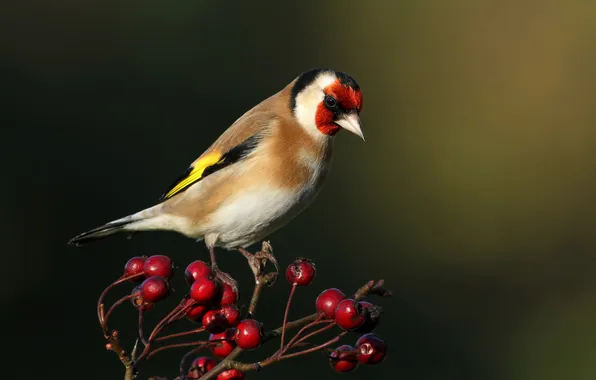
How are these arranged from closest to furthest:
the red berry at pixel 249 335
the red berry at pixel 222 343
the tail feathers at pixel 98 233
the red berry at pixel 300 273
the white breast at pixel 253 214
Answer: the red berry at pixel 249 335, the red berry at pixel 222 343, the red berry at pixel 300 273, the white breast at pixel 253 214, the tail feathers at pixel 98 233

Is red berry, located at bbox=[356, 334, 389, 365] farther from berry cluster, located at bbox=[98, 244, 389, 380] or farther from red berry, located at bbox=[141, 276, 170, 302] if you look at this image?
red berry, located at bbox=[141, 276, 170, 302]

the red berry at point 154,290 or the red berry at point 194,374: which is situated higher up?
the red berry at point 154,290

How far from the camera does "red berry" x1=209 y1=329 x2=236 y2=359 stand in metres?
1.93

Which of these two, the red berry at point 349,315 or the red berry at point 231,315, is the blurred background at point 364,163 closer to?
the red berry at point 231,315

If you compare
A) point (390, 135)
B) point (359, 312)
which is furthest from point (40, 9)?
point (359, 312)

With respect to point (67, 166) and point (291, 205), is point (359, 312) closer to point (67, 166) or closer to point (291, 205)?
point (291, 205)

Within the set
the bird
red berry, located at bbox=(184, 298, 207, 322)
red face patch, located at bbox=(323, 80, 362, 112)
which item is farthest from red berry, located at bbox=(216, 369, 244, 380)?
red face patch, located at bbox=(323, 80, 362, 112)

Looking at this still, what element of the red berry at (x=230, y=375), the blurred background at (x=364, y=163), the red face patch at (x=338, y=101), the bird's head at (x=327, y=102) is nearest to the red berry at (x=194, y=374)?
the red berry at (x=230, y=375)

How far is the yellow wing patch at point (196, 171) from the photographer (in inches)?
117

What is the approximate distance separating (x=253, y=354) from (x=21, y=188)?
1.85 metres

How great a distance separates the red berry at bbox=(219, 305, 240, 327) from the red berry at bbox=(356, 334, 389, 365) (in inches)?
10.6

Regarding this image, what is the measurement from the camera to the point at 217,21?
7.04 metres

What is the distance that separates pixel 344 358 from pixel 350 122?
1042 millimetres

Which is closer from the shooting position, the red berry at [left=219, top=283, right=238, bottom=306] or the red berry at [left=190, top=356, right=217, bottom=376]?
the red berry at [left=219, top=283, right=238, bottom=306]
